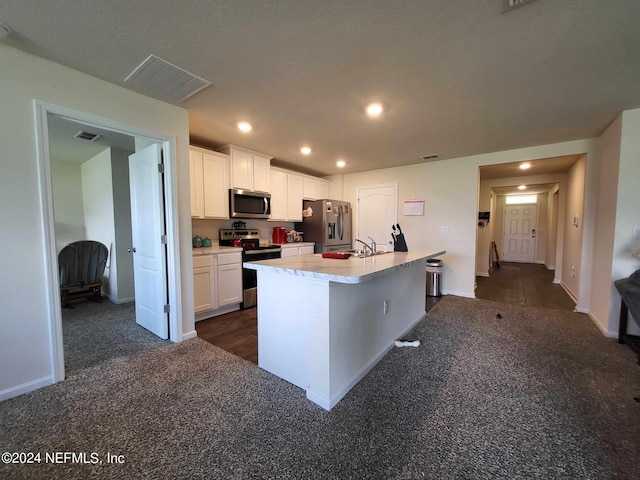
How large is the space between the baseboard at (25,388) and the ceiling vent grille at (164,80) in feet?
7.86

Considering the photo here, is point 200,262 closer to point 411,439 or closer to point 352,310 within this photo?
point 352,310

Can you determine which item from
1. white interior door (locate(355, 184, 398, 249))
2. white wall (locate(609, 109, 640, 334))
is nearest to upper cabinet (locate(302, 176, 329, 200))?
white interior door (locate(355, 184, 398, 249))

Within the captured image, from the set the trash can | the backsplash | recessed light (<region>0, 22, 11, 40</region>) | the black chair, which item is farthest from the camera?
the trash can

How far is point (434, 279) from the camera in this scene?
4453 millimetres

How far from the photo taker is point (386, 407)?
1708 mm

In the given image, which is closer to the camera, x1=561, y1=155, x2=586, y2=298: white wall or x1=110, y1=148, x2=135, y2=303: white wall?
x1=561, y1=155, x2=586, y2=298: white wall

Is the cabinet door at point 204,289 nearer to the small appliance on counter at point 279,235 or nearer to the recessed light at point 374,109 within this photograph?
the small appliance on counter at point 279,235

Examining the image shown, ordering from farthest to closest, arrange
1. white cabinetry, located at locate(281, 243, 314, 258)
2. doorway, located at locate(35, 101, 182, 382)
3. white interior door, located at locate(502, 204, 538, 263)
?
white interior door, located at locate(502, 204, 538, 263), white cabinetry, located at locate(281, 243, 314, 258), doorway, located at locate(35, 101, 182, 382)

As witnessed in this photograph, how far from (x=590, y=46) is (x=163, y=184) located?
11.5ft

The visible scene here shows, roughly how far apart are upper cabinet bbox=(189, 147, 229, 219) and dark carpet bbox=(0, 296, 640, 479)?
1837 mm

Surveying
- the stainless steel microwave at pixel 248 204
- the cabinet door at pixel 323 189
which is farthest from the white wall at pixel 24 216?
the cabinet door at pixel 323 189

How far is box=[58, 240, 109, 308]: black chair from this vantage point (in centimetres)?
372

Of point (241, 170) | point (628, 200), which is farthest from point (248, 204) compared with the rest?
point (628, 200)

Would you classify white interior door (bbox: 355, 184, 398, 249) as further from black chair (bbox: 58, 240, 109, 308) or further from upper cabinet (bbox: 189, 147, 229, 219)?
black chair (bbox: 58, 240, 109, 308)
